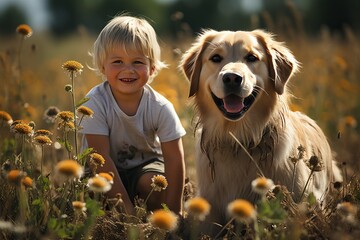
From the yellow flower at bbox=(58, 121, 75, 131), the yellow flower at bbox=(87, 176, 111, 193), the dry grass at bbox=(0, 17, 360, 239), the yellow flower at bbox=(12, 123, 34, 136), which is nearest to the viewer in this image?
the yellow flower at bbox=(87, 176, 111, 193)

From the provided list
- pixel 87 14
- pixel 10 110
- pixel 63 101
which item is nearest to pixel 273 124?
pixel 10 110

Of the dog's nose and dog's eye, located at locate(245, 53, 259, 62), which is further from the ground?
dog's eye, located at locate(245, 53, 259, 62)

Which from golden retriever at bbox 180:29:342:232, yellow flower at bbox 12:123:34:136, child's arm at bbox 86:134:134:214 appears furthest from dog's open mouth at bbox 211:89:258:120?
yellow flower at bbox 12:123:34:136

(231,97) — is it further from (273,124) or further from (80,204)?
(80,204)

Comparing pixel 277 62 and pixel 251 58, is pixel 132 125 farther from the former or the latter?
pixel 277 62

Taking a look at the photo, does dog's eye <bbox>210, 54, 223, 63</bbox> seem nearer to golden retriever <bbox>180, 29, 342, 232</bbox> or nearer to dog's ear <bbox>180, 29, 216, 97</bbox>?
golden retriever <bbox>180, 29, 342, 232</bbox>

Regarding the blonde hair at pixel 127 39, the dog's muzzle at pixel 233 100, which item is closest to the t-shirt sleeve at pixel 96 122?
the blonde hair at pixel 127 39

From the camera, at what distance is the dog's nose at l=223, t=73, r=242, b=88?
3.09 m

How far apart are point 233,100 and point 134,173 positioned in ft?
3.00

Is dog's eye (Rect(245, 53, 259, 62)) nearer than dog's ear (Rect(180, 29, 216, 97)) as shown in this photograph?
Yes

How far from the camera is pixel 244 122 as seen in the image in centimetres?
349

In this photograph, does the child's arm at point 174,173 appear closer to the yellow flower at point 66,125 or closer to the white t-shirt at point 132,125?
the white t-shirt at point 132,125

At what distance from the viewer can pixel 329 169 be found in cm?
397

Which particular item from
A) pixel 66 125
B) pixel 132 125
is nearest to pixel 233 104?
pixel 132 125
